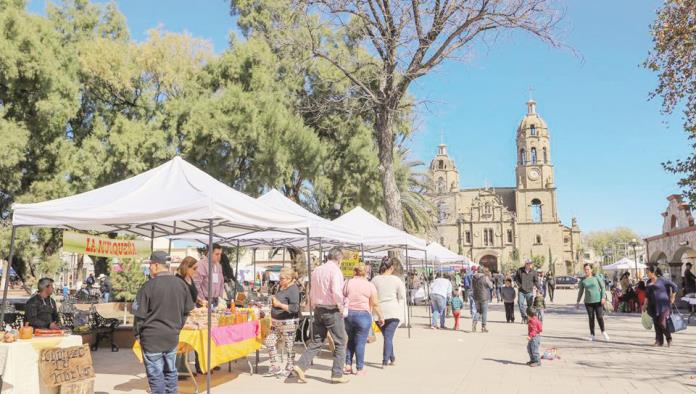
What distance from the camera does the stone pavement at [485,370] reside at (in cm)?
732

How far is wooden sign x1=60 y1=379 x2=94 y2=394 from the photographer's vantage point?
603 centimetres

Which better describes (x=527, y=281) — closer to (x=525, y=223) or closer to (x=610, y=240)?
(x=525, y=223)

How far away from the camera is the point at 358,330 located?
8195 mm

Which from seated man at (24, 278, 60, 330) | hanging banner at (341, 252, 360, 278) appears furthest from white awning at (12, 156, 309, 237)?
hanging banner at (341, 252, 360, 278)

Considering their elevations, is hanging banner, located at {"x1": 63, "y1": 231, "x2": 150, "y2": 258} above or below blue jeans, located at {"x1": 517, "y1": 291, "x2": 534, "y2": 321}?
above

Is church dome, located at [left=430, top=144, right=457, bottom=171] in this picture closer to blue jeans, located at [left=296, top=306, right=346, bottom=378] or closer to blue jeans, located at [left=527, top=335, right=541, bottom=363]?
blue jeans, located at [left=527, top=335, right=541, bottom=363]

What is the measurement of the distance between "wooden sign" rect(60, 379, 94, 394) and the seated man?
2.08 m

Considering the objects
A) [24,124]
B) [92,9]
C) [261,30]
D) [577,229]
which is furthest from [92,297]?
[577,229]

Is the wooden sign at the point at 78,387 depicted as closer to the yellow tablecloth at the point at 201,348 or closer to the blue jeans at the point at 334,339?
the yellow tablecloth at the point at 201,348

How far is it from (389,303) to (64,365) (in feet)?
15.0

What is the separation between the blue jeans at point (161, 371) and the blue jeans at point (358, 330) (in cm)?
297

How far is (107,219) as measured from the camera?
23.1 feet

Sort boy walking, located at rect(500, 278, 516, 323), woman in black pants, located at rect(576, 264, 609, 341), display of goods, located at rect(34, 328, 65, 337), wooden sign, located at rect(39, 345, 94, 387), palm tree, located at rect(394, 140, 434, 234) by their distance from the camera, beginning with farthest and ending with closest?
1. palm tree, located at rect(394, 140, 434, 234)
2. boy walking, located at rect(500, 278, 516, 323)
3. woman in black pants, located at rect(576, 264, 609, 341)
4. display of goods, located at rect(34, 328, 65, 337)
5. wooden sign, located at rect(39, 345, 94, 387)

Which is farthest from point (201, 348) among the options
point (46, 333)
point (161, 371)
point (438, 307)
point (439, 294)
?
point (438, 307)
